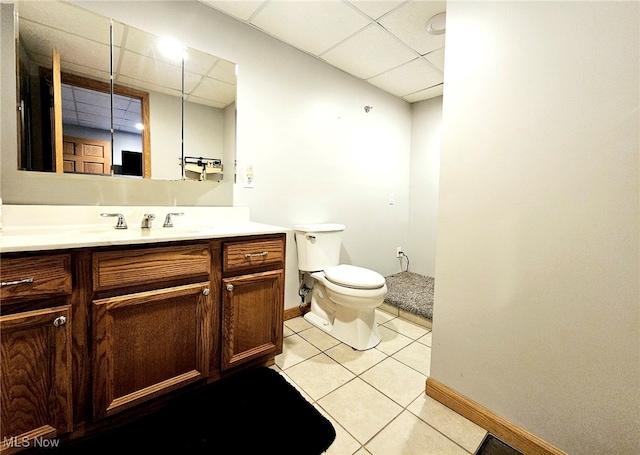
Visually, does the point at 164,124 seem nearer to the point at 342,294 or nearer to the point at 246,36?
the point at 246,36

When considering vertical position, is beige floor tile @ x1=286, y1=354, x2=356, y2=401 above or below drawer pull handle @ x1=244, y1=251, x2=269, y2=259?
below

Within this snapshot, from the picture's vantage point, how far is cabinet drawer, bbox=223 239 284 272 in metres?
1.39

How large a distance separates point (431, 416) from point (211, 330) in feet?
3.80

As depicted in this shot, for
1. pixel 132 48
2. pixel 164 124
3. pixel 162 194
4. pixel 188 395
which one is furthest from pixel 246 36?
pixel 188 395

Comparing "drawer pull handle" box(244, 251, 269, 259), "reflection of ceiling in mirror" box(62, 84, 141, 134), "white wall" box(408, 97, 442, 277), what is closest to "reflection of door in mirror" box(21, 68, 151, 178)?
"reflection of ceiling in mirror" box(62, 84, 141, 134)

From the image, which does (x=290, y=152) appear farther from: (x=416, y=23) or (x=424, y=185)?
(x=424, y=185)

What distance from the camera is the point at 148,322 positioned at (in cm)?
118

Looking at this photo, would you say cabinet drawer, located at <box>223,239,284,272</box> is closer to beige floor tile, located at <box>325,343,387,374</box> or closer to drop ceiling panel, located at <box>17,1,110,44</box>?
beige floor tile, located at <box>325,343,387,374</box>

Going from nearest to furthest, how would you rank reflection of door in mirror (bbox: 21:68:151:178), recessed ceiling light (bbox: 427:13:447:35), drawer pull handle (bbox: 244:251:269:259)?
reflection of door in mirror (bbox: 21:68:151:178), drawer pull handle (bbox: 244:251:269:259), recessed ceiling light (bbox: 427:13:447:35)

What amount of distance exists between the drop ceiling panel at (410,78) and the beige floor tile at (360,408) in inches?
100

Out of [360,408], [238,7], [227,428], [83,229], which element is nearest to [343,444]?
[360,408]

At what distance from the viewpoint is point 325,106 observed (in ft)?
7.99

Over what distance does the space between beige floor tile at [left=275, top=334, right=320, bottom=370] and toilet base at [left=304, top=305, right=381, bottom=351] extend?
0.23m

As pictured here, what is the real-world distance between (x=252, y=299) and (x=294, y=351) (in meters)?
0.61
